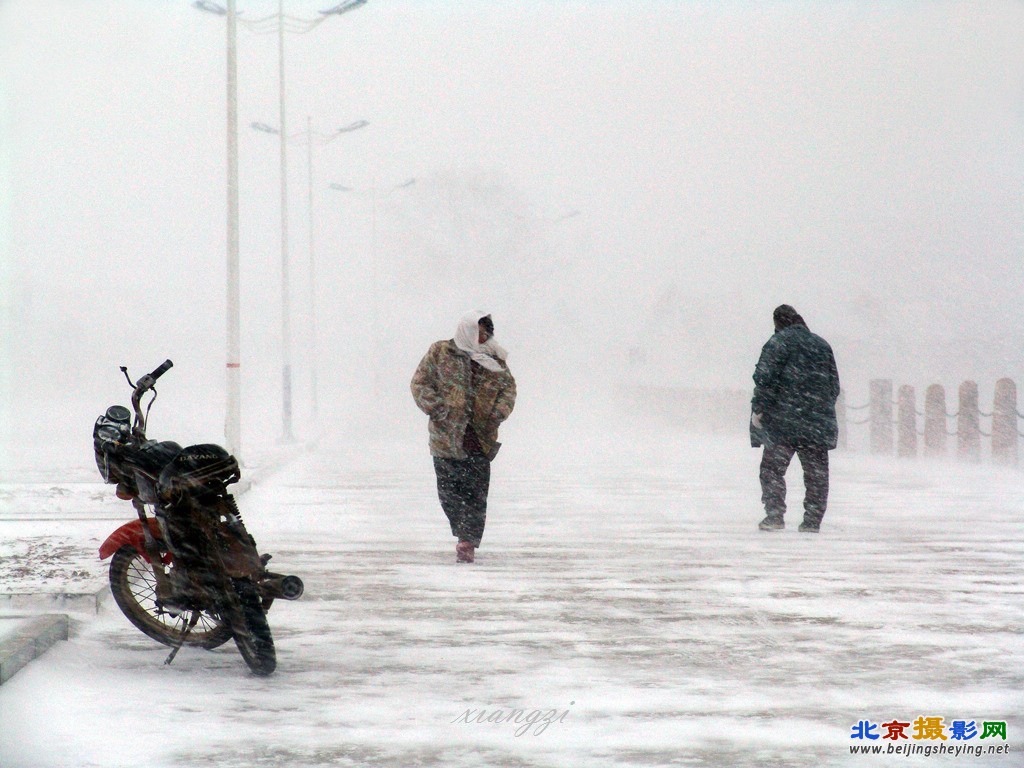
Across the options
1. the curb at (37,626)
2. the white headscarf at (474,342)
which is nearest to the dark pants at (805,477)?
the white headscarf at (474,342)

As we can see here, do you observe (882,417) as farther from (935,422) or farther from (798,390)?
(798,390)

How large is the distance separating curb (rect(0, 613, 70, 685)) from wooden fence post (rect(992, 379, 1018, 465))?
16.8 m

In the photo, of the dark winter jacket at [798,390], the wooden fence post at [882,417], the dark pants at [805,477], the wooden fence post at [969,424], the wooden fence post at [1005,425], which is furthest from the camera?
the wooden fence post at [882,417]

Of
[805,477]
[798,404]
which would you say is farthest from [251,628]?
[805,477]

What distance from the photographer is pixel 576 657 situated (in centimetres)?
739

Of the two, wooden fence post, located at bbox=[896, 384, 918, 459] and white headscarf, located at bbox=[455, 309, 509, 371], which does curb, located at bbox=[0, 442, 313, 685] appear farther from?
wooden fence post, located at bbox=[896, 384, 918, 459]

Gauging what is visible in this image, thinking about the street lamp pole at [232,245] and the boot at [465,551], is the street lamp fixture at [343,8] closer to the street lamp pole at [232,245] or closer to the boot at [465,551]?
the street lamp pole at [232,245]

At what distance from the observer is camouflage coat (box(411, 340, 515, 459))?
1059 centimetres

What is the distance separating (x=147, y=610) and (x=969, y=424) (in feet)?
56.7

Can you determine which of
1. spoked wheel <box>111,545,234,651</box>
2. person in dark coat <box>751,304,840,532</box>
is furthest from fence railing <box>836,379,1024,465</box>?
spoked wheel <box>111,545,234,651</box>

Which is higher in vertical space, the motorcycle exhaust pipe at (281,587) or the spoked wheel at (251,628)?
the motorcycle exhaust pipe at (281,587)

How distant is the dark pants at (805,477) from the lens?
41.8ft

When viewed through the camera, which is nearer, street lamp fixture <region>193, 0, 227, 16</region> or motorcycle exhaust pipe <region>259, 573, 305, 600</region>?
motorcycle exhaust pipe <region>259, 573, 305, 600</region>

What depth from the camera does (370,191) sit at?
59844 mm
